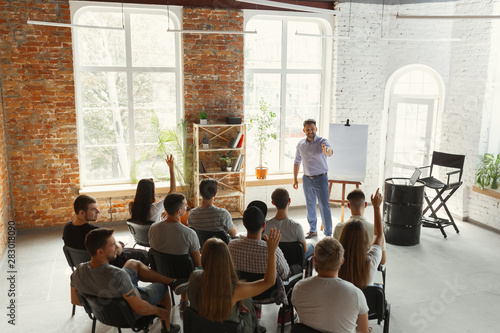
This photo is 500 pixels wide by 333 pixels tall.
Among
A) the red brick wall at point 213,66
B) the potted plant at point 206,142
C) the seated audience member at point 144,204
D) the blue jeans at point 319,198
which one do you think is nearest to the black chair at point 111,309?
the seated audience member at point 144,204

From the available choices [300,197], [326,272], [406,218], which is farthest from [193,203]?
[326,272]

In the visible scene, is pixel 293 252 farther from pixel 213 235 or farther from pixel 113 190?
pixel 113 190

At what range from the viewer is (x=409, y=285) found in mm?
5496

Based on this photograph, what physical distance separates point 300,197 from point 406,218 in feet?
8.25

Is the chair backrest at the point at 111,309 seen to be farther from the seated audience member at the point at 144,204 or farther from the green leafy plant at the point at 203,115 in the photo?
the green leafy plant at the point at 203,115

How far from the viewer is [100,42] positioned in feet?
24.7

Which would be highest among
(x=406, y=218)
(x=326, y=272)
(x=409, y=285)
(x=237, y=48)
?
(x=237, y=48)

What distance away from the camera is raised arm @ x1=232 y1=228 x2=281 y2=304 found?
3113 millimetres

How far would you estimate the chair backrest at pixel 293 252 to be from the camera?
4.34 metres

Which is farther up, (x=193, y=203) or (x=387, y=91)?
(x=387, y=91)

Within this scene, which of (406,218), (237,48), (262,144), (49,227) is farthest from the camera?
(262,144)

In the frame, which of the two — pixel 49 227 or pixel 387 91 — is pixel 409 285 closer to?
pixel 387 91

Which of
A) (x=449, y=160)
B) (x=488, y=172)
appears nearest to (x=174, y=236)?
(x=449, y=160)

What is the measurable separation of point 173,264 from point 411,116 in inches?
249
